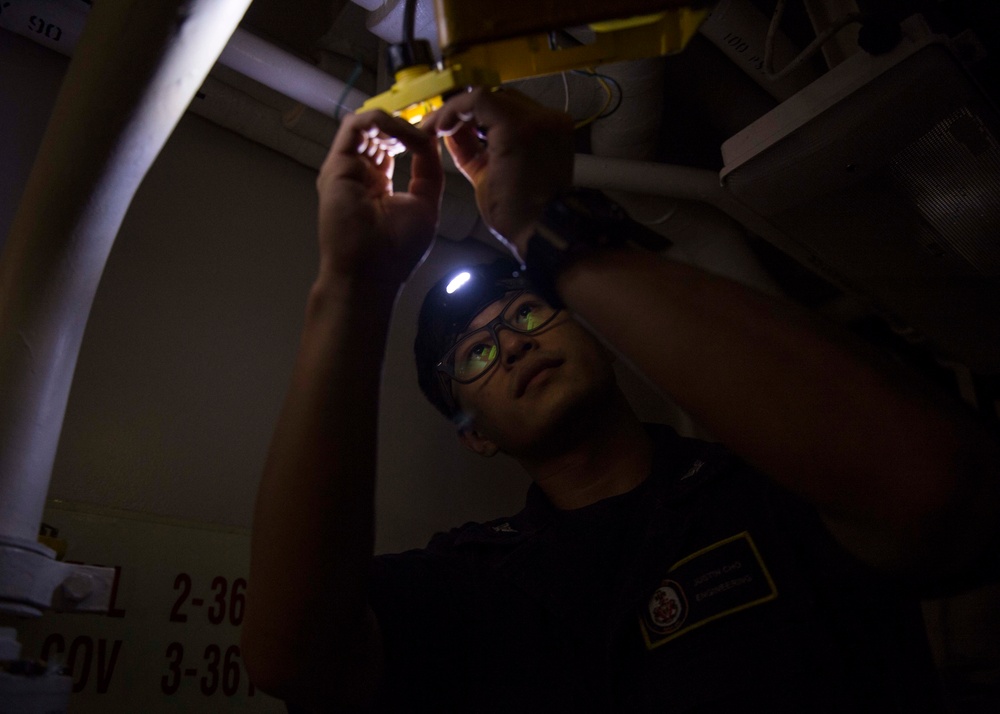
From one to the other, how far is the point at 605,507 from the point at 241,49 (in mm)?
1213

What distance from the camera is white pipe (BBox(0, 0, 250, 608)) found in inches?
31.0

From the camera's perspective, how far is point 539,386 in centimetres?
144

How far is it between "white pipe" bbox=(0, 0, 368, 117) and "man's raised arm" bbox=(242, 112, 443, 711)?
23.5 inches

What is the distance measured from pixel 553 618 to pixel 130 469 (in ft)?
2.91

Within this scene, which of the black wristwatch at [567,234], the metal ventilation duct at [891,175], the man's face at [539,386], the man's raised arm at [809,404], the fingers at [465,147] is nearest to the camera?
the man's raised arm at [809,404]

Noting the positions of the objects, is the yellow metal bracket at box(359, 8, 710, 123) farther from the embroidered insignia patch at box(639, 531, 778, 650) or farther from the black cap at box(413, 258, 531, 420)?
the black cap at box(413, 258, 531, 420)

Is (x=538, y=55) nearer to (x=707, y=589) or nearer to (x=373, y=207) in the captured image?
(x=373, y=207)

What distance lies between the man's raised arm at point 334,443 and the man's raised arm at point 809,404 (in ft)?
0.52

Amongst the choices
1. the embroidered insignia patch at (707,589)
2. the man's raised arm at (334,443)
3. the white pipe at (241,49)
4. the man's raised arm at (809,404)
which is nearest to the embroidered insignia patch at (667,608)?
the embroidered insignia patch at (707,589)

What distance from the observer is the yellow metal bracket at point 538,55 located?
73cm

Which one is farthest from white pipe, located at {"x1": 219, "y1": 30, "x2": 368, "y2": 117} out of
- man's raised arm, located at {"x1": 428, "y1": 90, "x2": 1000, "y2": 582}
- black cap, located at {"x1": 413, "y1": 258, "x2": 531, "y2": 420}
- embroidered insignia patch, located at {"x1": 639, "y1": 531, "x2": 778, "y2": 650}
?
embroidered insignia patch, located at {"x1": 639, "y1": 531, "x2": 778, "y2": 650}

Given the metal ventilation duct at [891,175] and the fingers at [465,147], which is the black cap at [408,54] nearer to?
the fingers at [465,147]

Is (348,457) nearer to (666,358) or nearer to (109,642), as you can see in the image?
(666,358)

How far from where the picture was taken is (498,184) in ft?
2.68
